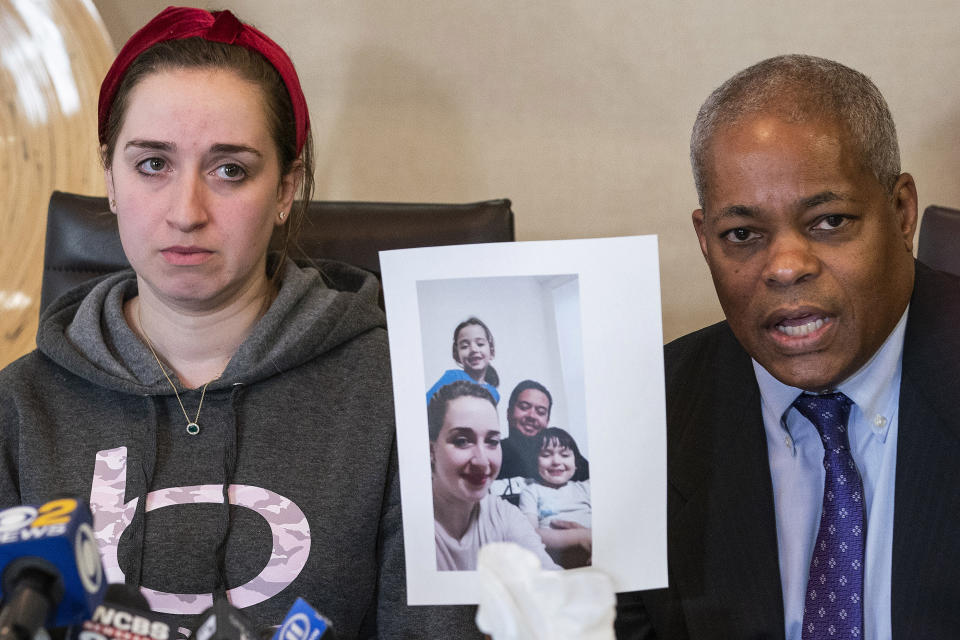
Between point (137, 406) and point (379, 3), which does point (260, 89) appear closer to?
point (137, 406)

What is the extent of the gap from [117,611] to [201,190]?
2.19 ft

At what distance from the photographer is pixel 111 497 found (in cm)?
121

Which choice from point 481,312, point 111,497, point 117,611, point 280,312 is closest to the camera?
point 117,611

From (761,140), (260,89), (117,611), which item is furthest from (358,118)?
(117,611)

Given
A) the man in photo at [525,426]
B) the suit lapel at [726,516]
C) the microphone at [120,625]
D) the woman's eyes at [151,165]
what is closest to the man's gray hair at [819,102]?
the suit lapel at [726,516]

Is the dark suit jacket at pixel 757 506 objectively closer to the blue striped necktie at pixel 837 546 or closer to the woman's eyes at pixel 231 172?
the blue striped necktie at pixel 837 546

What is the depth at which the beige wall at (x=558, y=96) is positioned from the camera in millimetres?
2039

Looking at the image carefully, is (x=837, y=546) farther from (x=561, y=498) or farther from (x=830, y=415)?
(x=561, y=498)

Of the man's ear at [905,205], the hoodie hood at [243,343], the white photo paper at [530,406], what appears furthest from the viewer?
the hoodie hood at [243,343]

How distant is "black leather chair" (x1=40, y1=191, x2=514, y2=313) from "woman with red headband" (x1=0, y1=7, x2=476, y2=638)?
0.27 m

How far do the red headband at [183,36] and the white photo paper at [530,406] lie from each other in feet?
1.85

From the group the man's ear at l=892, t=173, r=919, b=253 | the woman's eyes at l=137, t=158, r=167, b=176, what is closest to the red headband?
the woman's eyes at l=137, t=158, r=167, b=176

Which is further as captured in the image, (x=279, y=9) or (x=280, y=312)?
(x=279, y=9)

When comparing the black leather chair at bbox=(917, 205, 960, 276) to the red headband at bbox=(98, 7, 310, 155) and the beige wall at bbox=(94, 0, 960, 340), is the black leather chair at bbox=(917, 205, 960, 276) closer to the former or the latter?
the beige wall at bbox=(94, 0, 960, 340)
